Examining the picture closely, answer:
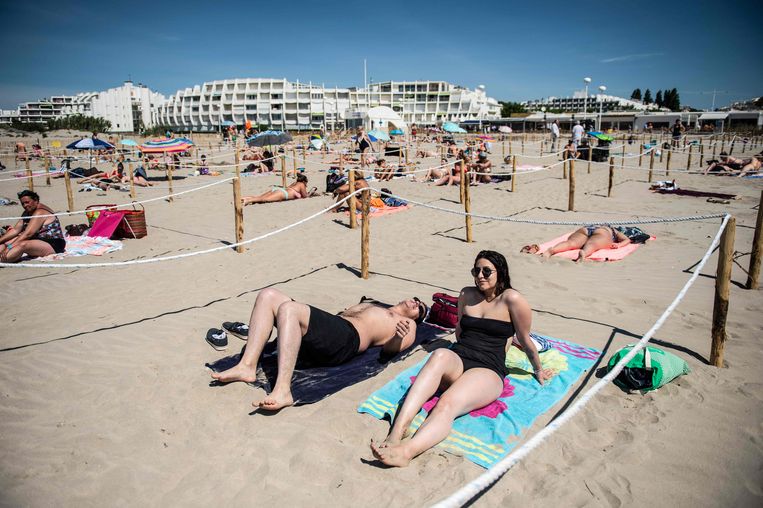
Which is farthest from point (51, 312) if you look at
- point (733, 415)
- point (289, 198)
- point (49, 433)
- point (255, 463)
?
point (289, 198)

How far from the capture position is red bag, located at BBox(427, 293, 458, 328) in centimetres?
424

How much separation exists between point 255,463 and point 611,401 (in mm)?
2332

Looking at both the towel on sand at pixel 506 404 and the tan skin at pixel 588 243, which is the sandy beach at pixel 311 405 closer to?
the towel on sand at pixel 506 404

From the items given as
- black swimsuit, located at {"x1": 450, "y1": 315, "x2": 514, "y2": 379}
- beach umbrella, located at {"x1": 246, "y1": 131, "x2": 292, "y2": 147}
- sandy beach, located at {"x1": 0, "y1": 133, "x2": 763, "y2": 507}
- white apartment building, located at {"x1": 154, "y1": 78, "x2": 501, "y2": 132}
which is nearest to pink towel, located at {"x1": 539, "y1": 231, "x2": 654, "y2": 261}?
sandy beach, located at {"x1": 0, "y1": 133, "x2": 763, "y2": 507}

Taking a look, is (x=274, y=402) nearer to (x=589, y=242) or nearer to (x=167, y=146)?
(x=589, y=242)

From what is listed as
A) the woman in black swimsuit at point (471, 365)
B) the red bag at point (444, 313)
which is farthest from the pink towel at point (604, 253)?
the woman in black swimsuit at point (471, 365)

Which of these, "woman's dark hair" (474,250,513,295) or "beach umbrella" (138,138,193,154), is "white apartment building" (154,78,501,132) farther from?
"woman's dark hair" (474,250,513,295)

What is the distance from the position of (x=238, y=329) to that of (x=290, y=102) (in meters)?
110

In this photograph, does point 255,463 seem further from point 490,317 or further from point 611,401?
point 611,401

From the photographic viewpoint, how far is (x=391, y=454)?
2367mm

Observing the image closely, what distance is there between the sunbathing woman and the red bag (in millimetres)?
2691

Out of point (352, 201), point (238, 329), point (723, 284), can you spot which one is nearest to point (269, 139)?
point (352, 201)

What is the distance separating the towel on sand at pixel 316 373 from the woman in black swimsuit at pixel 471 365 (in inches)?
26.5

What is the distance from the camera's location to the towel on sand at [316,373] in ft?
10.2
